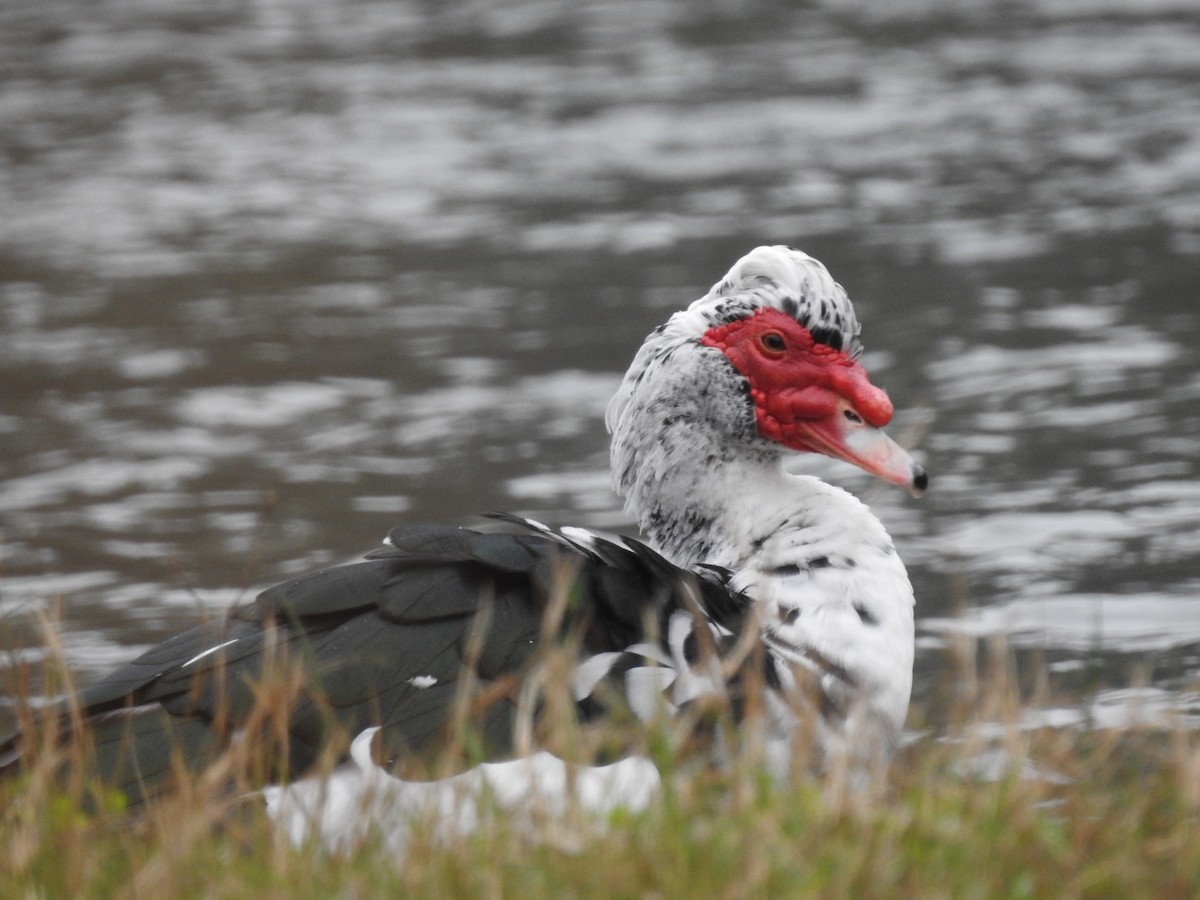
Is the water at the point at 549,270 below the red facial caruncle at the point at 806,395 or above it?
below

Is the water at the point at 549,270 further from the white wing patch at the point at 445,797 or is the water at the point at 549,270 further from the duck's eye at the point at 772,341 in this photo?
the duck's eye at the point at 772,341

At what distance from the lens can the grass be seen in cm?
312

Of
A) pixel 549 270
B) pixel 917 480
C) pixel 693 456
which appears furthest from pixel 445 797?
pixel 549 270

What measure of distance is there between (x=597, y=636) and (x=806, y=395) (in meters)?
1.07

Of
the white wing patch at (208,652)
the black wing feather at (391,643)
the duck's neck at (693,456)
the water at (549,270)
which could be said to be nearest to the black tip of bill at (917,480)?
the duck's neck at (693,456)

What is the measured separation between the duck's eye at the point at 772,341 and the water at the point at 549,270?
0.93 metres

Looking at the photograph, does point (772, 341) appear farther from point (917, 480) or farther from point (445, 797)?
point (445, 797)

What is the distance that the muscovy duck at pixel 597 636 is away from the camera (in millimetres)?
3801

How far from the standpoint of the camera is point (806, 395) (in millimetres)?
4992

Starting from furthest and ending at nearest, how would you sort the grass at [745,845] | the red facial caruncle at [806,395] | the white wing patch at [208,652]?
1. the red facial caruncle at [806,395]
2. the white wing patch at [208,652]
3. the grass at [745,845]

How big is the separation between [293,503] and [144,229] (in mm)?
4154

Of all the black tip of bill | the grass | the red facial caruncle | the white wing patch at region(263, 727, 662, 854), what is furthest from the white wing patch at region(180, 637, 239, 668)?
the black tip of bill

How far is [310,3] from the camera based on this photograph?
16.6 meters

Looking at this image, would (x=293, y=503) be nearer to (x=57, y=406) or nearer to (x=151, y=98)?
(x=57, y=406)
